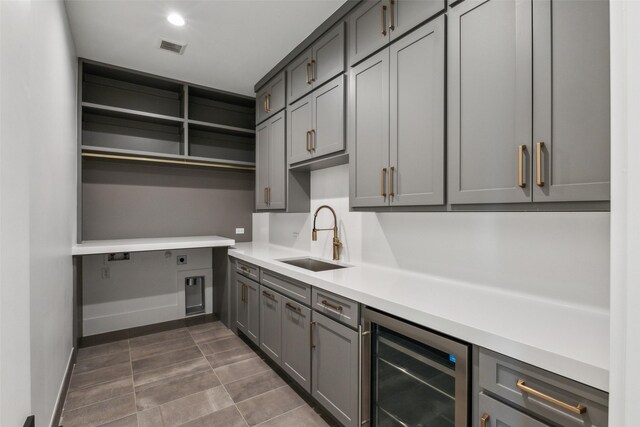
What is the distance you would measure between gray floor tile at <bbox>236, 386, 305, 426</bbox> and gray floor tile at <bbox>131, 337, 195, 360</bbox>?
1.23 m

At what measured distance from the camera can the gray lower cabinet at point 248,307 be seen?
2797mm

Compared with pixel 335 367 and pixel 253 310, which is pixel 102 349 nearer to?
pixel 253 310

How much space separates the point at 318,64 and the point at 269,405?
8.41ft

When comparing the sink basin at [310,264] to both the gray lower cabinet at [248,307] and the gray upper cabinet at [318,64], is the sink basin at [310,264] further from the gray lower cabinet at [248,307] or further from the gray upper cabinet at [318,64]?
the gray upper cabinet at [318,64]

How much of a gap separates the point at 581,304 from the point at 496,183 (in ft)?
2.11

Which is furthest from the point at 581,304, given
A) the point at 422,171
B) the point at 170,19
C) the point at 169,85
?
the point at 169,85

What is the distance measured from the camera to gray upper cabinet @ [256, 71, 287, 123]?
3.06m

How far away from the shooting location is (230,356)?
2.86 meters

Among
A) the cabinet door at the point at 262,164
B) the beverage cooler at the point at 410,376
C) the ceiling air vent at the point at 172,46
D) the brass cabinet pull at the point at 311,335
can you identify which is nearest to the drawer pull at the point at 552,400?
the beverage cooler at the point at 410,376

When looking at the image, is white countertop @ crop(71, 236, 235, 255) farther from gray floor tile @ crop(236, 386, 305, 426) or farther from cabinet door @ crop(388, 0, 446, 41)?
cabinet door @ crop(388, 0, 446, 41)

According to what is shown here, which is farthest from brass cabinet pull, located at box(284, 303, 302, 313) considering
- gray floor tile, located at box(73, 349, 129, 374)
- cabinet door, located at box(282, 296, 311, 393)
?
gray floor tile, located at box(73, 349, 129, 374)

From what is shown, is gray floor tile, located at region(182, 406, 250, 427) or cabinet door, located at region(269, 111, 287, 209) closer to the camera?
gray floor tile, located at region(182, 406, 250, 427)

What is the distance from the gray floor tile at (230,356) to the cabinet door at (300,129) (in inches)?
72.1

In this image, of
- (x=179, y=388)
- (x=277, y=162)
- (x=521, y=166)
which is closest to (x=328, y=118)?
(x=277, y=162)
